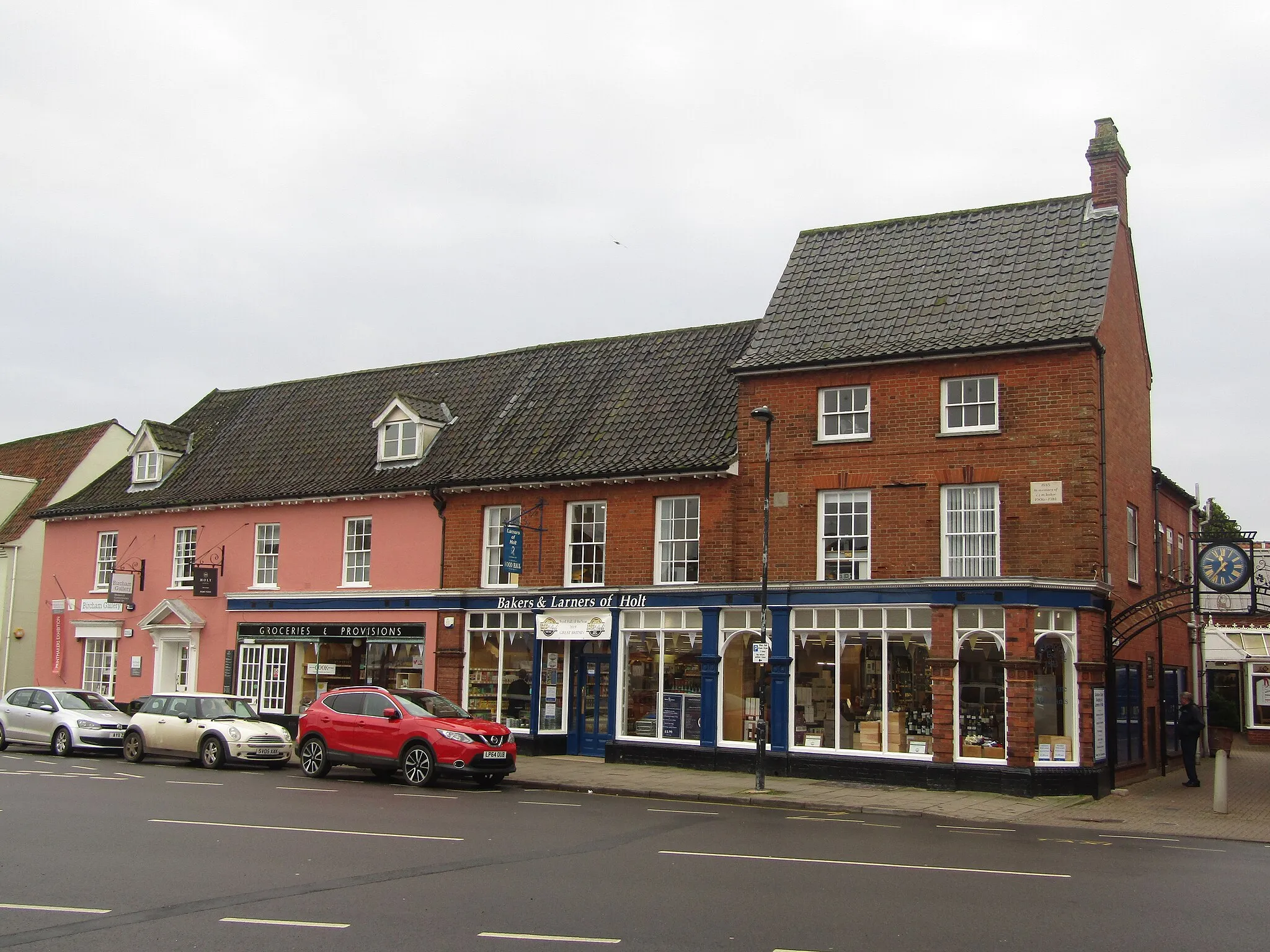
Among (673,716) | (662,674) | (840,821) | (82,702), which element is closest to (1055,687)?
(840,821)

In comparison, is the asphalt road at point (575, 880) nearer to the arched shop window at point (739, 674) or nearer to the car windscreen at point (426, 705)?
the car windscreen at point (426, 705)

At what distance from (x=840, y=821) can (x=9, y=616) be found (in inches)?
1244

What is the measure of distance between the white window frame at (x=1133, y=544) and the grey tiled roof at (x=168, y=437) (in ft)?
88.5

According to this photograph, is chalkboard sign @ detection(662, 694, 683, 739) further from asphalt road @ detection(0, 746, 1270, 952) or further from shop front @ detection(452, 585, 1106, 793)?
asphalt road @ detection(0, 746, 1270, 952)

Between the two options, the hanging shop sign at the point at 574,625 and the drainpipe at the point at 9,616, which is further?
the drainpipe at the point at 9,616

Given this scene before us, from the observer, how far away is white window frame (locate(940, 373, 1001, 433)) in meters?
23.4

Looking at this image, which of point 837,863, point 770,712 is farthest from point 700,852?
point 770,712

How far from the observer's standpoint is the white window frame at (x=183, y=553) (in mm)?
34719

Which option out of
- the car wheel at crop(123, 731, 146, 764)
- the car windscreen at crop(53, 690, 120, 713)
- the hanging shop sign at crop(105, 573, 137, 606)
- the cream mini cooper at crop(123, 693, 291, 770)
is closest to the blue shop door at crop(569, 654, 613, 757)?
the cream mini cooper at crop(123, 693, 291, 770)

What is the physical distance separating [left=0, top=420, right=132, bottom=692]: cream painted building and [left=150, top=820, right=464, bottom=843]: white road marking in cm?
2694

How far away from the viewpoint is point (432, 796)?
794 inches

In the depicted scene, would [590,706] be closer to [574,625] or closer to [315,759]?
[574,625]

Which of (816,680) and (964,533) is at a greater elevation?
(964,533)

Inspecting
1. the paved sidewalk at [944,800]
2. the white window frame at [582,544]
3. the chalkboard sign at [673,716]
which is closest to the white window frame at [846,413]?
the white window frame at [582,544]
